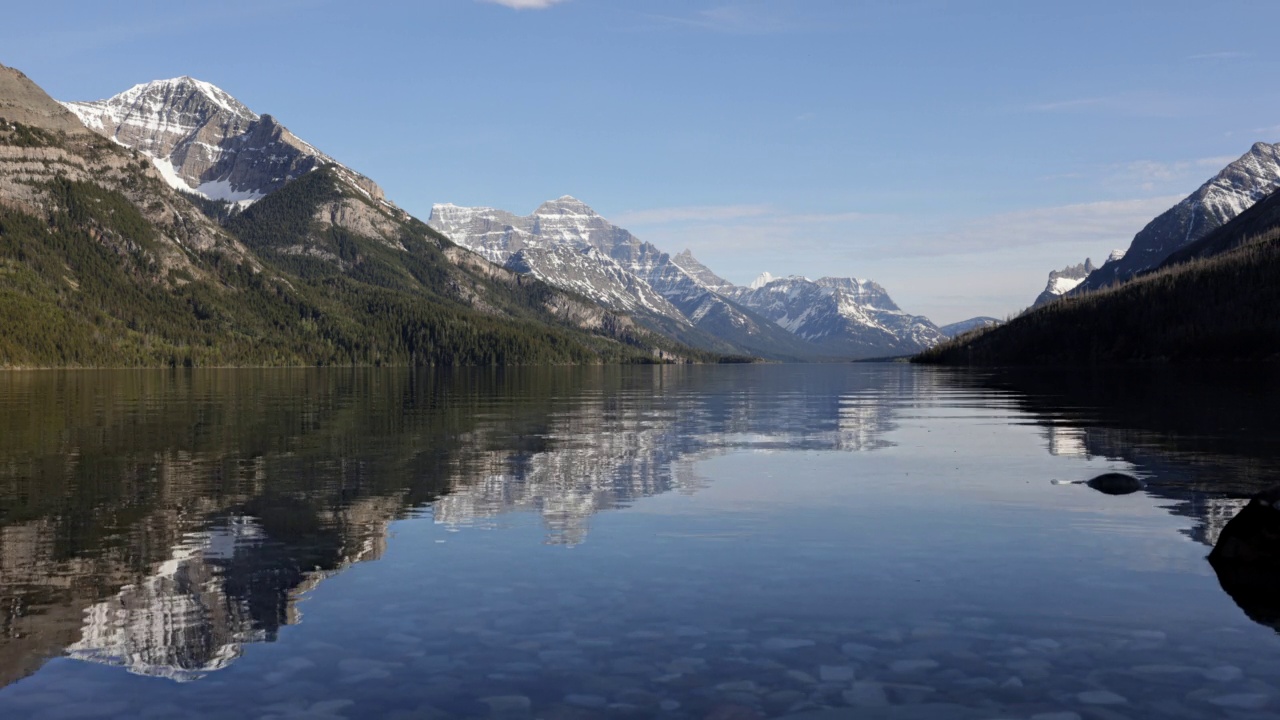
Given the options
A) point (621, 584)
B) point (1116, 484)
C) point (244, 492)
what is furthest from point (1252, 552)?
point (244, 492)

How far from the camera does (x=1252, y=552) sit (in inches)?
1049

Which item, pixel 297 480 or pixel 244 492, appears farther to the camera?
pixel 297 480

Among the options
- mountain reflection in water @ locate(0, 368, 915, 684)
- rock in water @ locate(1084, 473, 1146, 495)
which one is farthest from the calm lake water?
rock in water @ locate(1084, 473, 1146, 495)

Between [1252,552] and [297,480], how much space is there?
3650 cm

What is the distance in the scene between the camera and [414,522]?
1346 inches

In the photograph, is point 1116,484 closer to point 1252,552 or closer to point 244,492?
point 1252,552

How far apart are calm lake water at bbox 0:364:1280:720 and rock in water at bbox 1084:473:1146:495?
2.27 feet

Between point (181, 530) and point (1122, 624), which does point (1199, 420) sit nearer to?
point (1122, 624)

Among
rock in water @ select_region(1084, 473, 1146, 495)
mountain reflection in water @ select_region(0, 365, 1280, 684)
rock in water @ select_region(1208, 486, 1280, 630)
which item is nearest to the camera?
mountain reflection in water @ select_region(0, 365, 1280, 684)

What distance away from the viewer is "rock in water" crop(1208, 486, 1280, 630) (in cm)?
2522

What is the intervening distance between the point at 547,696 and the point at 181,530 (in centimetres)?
2001

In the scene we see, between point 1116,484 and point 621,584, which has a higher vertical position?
point 1116,484

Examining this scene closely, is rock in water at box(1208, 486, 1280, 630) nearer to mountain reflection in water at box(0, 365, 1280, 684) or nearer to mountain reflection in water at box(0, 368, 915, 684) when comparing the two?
mountain reflection in water at box(0, 365, 1280, 684)

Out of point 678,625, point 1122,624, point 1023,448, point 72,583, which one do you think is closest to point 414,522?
point 72,583
